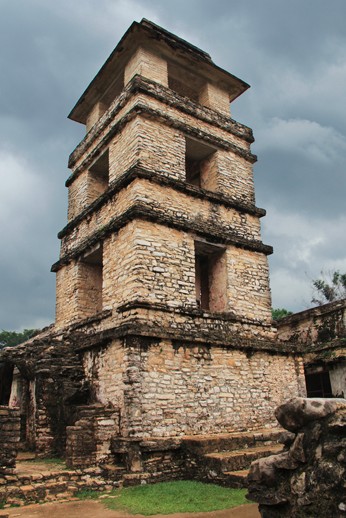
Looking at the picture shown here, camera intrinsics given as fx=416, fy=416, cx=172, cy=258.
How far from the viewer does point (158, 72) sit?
1223 cm

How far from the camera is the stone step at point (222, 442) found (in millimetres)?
7862

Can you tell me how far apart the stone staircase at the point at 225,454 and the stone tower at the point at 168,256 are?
0.76 m

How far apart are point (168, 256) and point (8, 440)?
4996mm

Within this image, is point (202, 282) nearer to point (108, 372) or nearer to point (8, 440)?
point (108, 372)

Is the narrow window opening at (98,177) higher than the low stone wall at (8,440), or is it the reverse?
the narrow window opening at (98,177)

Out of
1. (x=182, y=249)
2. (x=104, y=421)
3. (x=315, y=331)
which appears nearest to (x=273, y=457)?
(x=104, y=421)

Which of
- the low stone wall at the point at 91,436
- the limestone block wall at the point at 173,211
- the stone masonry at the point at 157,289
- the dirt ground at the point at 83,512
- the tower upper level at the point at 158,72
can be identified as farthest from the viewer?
the tower upper level at the point at 158,72

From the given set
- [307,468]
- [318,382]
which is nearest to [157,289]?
[307,468]

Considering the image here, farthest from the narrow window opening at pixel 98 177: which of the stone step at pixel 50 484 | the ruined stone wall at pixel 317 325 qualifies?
the ruined stone wall at pixel 317 325

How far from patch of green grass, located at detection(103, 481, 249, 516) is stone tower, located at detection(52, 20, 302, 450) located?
117cm

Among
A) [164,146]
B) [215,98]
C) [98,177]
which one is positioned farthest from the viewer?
[98,177]

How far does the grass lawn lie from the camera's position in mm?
6016

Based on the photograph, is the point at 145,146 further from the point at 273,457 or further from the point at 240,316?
the point at 273,457

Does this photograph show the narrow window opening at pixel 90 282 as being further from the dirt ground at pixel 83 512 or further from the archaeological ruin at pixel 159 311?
the dirt ground at pixel 83 512
